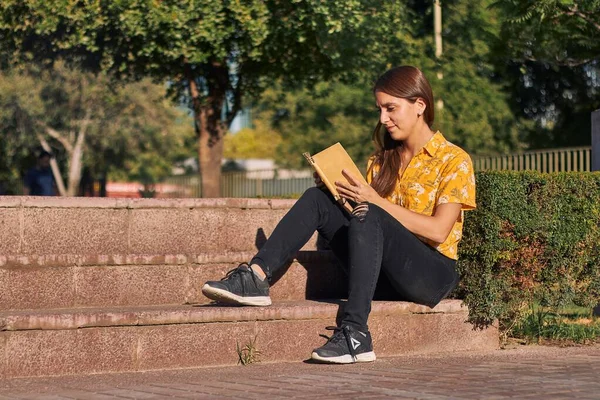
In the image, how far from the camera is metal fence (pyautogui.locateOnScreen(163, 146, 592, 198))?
15909 millimetres

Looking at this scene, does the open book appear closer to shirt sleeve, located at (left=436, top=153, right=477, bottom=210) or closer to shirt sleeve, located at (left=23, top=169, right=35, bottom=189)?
shirt sleeve, located at (left=436, top=153, right=477, bottom=210)

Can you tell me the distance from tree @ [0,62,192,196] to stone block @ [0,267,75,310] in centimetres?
3838

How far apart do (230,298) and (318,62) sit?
53.1 feet

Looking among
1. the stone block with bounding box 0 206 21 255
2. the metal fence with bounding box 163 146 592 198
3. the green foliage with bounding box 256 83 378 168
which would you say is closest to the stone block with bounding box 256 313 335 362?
the stone block with bounding box 0 206 21 255

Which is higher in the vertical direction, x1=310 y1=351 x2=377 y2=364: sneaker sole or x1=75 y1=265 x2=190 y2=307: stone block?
x1=75 y1=265 x2=190 y2=307: stone block

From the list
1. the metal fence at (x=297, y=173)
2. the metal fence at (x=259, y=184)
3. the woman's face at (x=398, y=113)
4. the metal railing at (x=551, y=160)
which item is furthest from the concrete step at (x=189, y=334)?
the metal fence at (x=259, y=184)

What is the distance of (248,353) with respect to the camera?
646cm

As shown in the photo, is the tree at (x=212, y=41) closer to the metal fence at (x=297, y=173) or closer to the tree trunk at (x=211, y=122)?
the tree trunk at (x=211, y=122)

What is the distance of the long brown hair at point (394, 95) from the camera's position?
6871 mm

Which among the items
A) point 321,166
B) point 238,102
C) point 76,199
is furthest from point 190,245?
point 238,102

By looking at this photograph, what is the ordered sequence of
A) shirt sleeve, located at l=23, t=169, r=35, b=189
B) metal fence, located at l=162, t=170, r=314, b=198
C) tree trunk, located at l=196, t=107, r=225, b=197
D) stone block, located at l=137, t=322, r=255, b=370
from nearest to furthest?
stone block, located at l=137, t=322, r=255, b=370
shirt sleeve, located at l=23, t=169, r=35, b=189
tree trunk, located at l=196, t=107, r=225, b=197
metal fence, located at l=162, t=170, r=314, b=198

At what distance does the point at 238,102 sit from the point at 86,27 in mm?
3985

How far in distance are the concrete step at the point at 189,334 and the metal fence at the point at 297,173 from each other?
566cm

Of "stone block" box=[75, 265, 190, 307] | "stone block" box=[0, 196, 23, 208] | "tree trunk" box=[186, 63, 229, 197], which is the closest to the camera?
"stone block" box=[75, 265, 190, 307]
